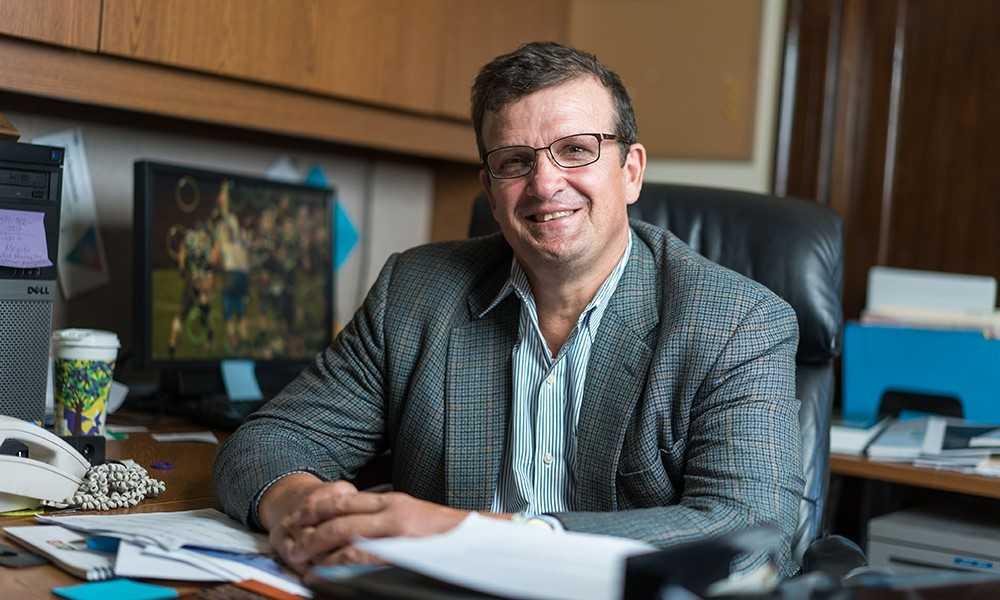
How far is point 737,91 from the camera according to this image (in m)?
2.70

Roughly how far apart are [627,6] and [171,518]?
6.55 ft

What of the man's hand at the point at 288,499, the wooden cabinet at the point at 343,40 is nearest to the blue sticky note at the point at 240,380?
the wooden cabinet at the point at 343,40

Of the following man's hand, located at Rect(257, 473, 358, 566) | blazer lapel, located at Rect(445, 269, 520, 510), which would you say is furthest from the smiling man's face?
man's hand, located at Rect(257, 473, 358, 566)

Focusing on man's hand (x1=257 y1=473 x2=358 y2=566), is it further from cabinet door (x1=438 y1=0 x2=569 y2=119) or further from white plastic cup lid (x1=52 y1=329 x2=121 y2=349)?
cabinet door (x1=438 y1=0 x2=569 y2=119)

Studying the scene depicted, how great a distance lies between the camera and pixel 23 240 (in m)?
1.52

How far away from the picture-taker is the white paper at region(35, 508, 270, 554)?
3.57 feet

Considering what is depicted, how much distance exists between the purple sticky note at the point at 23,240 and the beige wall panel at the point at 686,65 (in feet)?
5.02

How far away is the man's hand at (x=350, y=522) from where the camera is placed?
1036mm

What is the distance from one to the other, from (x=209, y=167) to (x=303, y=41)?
394 millimetres

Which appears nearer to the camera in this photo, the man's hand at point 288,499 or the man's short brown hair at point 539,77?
the man's hand at point 288,499

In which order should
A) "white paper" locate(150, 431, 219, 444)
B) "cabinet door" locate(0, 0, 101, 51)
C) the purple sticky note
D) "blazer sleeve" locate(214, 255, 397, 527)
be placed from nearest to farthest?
"blazer sleeve" locate(214, 255, 397, 527) < the purple sticky note < "cabinet door" locate(0, 0, 101, 51) < "white paper" locate(150, 431, 219, 444)

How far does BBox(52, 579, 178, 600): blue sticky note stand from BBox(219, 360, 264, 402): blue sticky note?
1089 millimetres

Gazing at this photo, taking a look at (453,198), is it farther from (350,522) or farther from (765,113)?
(350,522)

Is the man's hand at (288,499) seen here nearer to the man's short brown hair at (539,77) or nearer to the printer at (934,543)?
the man's short brown hair at (539,77)
